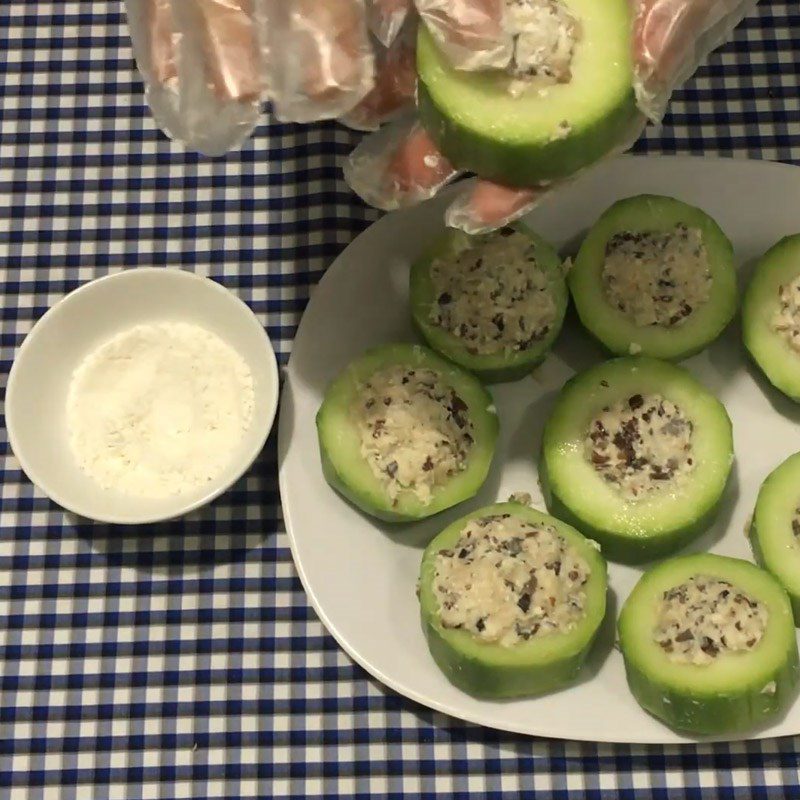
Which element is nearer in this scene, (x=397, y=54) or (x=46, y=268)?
(x=397, y=54)

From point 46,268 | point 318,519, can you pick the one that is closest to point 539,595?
point 318,519

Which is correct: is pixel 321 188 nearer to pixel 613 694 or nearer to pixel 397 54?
pixel 397 54

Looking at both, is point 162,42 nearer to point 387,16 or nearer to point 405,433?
point 387,16

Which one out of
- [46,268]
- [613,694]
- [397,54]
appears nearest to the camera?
[397,54]

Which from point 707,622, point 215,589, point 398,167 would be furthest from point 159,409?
point 707,622

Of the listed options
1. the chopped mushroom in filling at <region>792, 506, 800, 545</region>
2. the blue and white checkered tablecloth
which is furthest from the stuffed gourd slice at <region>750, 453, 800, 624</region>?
the blue and white checkered tablecloth

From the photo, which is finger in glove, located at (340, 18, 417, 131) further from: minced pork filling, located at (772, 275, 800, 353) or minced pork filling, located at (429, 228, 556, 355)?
minced pork filling, located at (772, 275, 800, 353)
